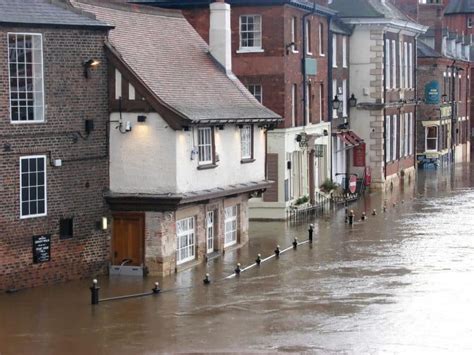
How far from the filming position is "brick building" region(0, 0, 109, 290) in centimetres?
3019

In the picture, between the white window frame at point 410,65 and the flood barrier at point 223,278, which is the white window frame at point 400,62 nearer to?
the white window frame at point 410,65

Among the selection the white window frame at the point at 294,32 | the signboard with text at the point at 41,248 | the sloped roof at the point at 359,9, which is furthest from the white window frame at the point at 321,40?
the signboard with text at the point at 41,248

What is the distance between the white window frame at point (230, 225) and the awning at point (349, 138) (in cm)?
1968

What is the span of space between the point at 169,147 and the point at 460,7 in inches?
3804

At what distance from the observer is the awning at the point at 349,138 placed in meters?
58.6

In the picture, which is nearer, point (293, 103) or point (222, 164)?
point (222, 164)

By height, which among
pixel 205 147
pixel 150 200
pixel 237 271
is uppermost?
pixel 205 147

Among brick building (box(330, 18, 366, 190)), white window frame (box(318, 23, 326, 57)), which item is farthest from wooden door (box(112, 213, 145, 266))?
brick building (box(330, 18, 366, 190))

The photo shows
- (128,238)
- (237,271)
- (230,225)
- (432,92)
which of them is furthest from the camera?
(432,92)

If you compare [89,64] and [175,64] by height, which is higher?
[175,64]

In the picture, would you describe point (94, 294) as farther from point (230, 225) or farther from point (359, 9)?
point (359, 9)

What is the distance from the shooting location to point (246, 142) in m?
38.3

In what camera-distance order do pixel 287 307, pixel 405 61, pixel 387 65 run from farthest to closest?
pixel 405 61
pixel 387 65
pixel 287 307

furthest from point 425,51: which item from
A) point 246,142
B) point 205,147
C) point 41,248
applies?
point 41,248
